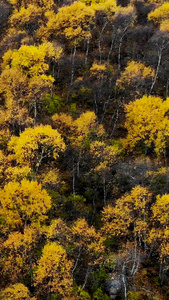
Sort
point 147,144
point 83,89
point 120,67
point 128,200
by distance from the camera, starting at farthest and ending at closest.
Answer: point 120,67 → point 83,89 → point 147,144 → point 128,200

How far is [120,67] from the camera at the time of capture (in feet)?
278

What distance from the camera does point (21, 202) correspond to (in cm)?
4819

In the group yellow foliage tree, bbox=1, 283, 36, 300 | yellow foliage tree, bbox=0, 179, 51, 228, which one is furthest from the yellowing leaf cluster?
yellow foliage tree, bbox=1, 283, 36, 300

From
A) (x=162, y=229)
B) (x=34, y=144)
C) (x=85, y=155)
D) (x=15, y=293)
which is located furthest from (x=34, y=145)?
(x=162, y=229)

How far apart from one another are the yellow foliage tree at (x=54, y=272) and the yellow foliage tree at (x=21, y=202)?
→ 7441 mm

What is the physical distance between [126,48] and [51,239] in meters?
60.0

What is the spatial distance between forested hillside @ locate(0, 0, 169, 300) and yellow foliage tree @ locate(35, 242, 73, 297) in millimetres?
179

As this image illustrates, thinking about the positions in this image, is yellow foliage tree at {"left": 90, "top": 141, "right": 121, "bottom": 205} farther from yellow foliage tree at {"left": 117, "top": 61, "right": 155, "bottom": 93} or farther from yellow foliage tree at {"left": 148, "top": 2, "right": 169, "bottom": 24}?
yellow foliage tree at {"left": 148, "top": 2, "right": 169, "bottom": 24}

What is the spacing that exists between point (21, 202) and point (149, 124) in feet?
93.0

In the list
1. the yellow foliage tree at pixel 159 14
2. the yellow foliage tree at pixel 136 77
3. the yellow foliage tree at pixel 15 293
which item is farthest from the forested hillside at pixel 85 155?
the yellow foliage tree at pixel 159 14

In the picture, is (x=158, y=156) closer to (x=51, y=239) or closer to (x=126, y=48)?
(x=51, y=239)

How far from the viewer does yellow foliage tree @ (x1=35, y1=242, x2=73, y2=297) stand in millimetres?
41594

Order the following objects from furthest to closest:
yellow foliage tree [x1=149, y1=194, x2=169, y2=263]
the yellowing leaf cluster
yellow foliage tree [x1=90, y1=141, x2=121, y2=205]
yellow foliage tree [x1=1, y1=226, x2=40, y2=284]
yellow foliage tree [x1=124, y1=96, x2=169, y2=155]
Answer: yellow foliage tree [x1=124, y1=96, x2=169, y2=155] < yellow foliage tree [x1=90, y1=141, x2=121, y2=205] < the yellowing leaf cluster < yellow foliage tree [x1=149, y1=194, x2=169, y2=263] < yellow foliage tree [x1=1, y1=226, x2=40, y2=284]

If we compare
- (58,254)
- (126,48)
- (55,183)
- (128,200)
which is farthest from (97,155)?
(126,48)
